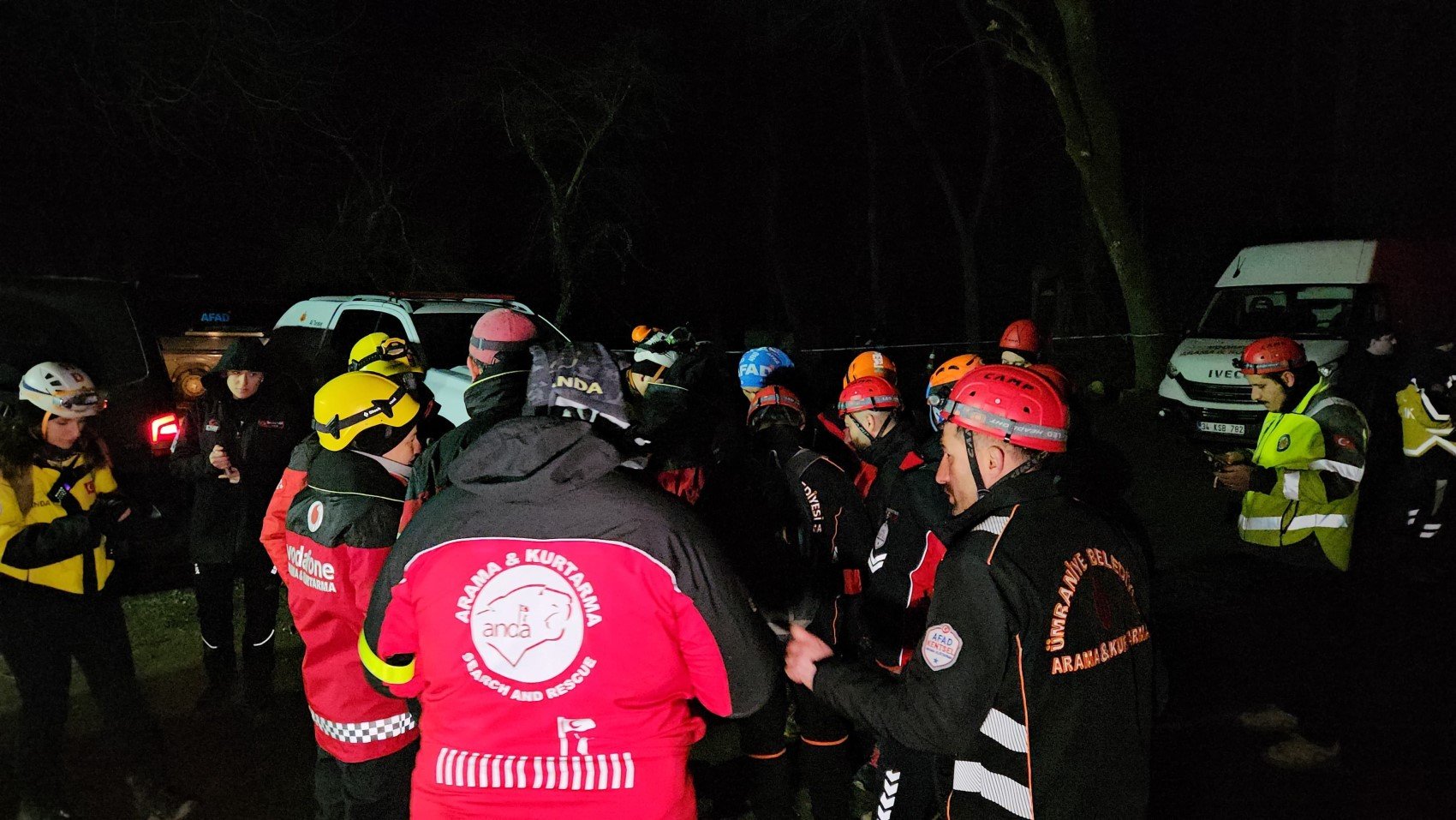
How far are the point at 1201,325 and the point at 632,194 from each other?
45.2 ft

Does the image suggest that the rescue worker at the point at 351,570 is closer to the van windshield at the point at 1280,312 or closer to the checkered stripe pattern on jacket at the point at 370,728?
the checkered stripe pattern on jacket at the point at 370,728

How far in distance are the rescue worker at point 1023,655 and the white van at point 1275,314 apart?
30.5 feet

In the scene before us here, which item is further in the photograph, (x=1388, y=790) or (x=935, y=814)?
(x=1388, y=790)

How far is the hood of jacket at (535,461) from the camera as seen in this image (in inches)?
79.5

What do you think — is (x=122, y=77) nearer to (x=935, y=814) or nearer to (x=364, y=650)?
(x=364, y=650)

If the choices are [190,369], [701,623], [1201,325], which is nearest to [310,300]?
[190,369]

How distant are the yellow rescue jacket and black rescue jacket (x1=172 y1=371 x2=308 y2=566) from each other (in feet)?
3.83

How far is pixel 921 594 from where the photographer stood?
3.58 m

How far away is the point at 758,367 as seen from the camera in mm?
5387

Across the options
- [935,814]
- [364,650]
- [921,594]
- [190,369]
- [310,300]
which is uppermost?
[310,300]

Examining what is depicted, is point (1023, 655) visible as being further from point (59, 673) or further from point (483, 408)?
point (59, 673)

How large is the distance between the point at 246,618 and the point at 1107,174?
1388cm

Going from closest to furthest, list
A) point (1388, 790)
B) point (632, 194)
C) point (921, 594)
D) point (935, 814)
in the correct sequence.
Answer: point (921, 594) → point (935, 814) → point (1388, 790) → point (632, 194)

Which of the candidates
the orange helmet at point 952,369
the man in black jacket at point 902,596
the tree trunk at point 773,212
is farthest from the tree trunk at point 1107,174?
the tree trunk at point 773,212
